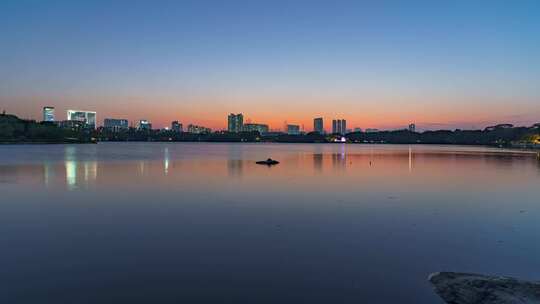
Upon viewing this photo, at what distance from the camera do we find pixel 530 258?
8781mm

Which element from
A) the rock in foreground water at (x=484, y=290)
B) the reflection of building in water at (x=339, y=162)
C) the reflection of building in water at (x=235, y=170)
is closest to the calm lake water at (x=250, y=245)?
the rock in foreground water at (x=484, y=290)

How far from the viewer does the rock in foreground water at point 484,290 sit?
231 inches

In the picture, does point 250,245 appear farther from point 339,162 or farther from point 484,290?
point 339,162

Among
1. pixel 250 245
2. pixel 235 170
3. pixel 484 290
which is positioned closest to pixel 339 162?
pixel 235 170

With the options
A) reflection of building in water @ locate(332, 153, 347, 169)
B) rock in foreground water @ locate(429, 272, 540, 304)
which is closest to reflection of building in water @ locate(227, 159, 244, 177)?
reflection of building in water @ locate(332, 153, 347, 169)

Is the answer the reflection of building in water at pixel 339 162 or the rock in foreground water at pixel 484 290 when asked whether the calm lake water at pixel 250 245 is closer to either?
the rock in foreground water at pixel 484 290

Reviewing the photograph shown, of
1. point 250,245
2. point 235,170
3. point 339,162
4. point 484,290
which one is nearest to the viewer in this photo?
point 484,290

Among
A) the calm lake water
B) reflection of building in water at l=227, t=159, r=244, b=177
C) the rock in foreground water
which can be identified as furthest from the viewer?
reflection of building in water at l=227, t=159, r=244, b=177

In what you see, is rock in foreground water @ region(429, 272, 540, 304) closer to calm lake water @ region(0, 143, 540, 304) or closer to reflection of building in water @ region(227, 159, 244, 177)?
calm lake water @ region(0, 143, 540, 304)

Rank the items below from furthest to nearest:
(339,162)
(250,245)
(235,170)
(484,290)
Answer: (339,162), (235,170), (250,245), (484,290)

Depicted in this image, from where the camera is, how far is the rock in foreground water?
231 inches

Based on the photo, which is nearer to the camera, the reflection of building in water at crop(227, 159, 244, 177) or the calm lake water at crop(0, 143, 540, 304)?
the calm lake water at crop(0, 143, 540, 304)

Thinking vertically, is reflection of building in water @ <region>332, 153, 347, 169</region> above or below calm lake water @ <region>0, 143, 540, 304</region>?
above

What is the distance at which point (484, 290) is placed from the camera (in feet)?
20.5
